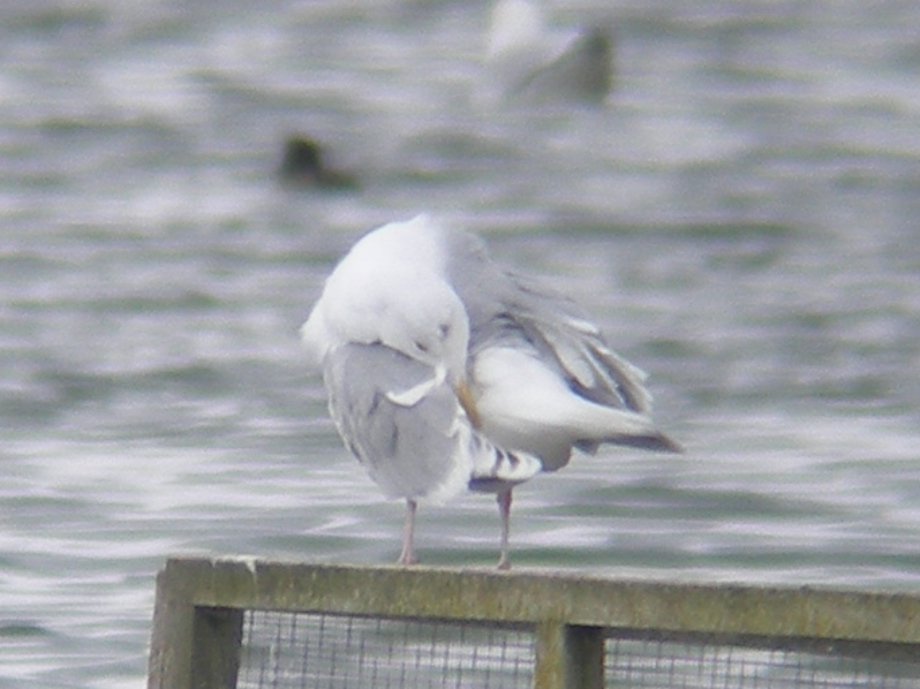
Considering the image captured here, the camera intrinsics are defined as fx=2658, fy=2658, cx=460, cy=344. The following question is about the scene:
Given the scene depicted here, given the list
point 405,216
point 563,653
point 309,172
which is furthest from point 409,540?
point 309,172

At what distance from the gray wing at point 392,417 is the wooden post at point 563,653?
136 centimetres

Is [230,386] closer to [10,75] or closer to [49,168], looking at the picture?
[49,168]

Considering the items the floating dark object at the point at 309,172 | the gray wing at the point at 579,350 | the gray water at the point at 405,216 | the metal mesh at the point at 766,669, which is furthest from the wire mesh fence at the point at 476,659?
the floating dark object at the point at 309,172

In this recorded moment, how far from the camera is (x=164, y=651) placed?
4742mm

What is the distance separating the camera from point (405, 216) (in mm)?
18016

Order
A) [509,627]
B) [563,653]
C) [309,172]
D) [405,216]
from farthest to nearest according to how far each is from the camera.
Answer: [309,172]
[405,216]
[509,627]
[563,653]

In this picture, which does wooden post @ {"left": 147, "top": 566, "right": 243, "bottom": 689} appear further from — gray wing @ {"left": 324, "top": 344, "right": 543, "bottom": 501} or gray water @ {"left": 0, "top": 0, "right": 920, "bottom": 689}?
gray water @ {"left": 0, "top": 0, "right": 920, "bottom": 689}

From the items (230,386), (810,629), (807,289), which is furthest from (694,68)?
(810,629)

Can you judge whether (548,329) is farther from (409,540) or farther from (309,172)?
(309,172)

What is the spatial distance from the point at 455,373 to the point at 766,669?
4.30 ft

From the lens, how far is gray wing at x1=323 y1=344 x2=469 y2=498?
588 centimetres

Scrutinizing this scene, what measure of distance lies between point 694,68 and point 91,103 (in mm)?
5543

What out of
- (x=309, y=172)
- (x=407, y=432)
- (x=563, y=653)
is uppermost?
(x=309, y=172)

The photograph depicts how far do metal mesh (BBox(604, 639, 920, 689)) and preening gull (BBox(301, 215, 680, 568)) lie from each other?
841mm
